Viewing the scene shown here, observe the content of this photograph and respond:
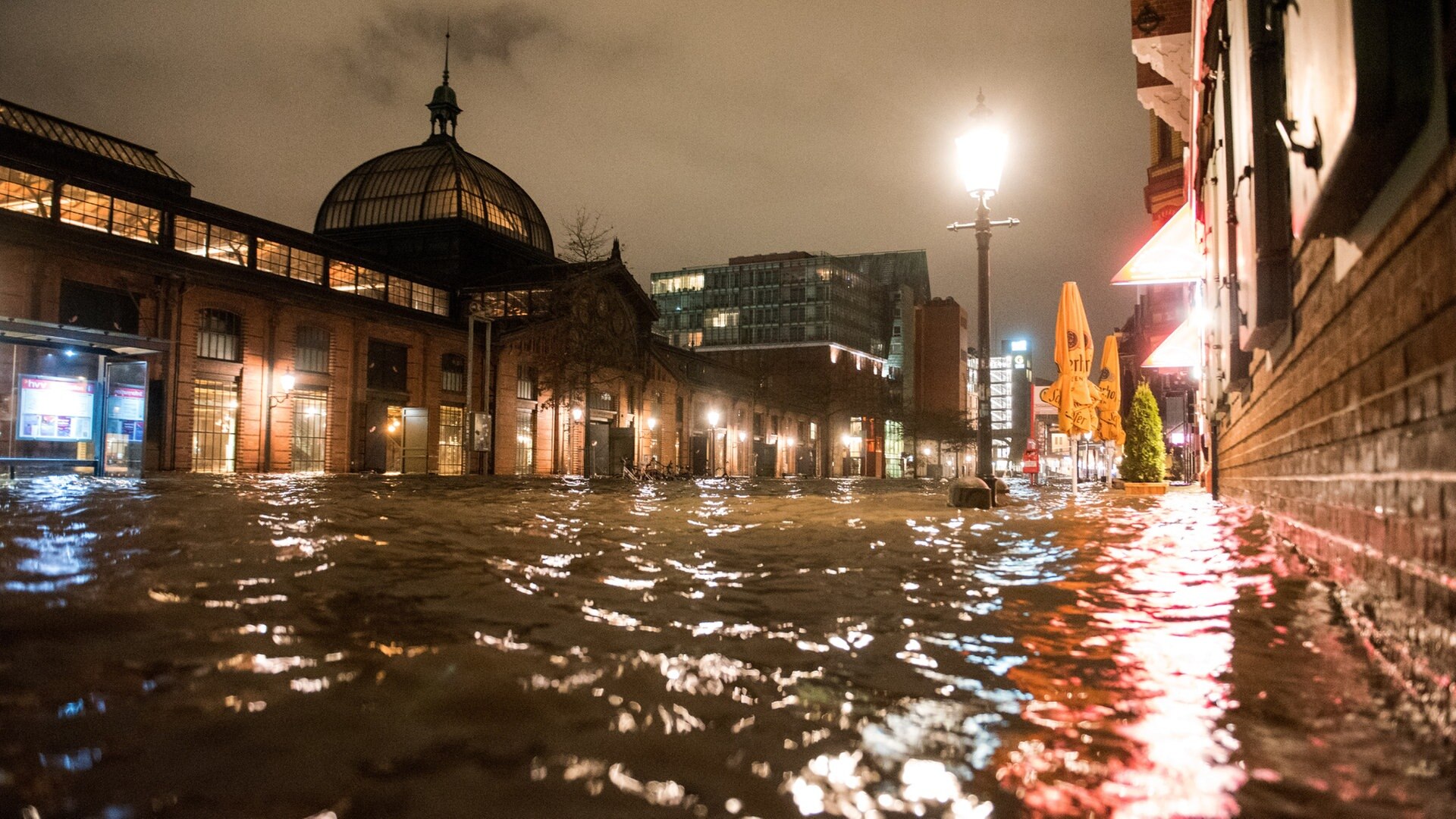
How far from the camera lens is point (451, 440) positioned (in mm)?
38094

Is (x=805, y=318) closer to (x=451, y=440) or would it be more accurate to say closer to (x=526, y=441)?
(x=526, y=441)

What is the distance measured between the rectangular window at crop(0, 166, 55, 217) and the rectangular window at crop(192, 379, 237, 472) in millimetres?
6657

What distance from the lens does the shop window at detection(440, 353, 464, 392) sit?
37938 mm

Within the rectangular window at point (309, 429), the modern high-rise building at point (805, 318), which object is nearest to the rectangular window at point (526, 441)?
the rectangular window at point (309, 429)

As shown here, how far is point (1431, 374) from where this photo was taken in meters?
2.32

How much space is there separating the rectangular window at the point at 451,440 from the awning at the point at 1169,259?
29.8 meters

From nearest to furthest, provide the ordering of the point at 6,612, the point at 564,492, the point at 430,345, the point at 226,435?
the point at 6,612
the point at 564,492
the point at 226,435
the point at 430,345

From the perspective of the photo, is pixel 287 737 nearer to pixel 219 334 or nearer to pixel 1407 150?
pixel 1407 150

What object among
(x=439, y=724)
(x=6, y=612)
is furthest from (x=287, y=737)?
(x=6, y=612)

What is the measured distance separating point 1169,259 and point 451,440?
3176cm

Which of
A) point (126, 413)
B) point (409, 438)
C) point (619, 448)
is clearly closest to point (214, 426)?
point (409, 438)

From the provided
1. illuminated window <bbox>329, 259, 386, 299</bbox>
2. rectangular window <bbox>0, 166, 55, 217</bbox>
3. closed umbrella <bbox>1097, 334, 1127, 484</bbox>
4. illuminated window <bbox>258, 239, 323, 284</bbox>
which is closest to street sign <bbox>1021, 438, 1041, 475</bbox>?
closed umbrella <bbox>1097, 334, 1127, 484</bbox>

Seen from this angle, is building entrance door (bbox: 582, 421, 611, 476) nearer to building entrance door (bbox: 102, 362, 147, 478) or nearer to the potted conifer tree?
building entrance door (bbox: 102, 362, 147, 478)

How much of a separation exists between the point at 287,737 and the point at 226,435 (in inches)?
1234
